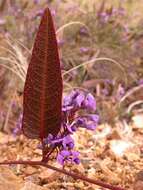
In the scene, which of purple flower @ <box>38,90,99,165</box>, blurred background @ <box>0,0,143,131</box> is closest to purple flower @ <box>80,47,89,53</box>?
blurred background @ <box>0,0,143,131</box>

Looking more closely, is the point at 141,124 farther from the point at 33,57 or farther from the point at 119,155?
the point at 33,57

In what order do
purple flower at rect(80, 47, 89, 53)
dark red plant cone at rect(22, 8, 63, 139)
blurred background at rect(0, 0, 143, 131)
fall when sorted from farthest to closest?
purple flower at rect(80, 47, 89, 53), blurred background at rect(0, 0, 143, 131), dark red plant cone at rect(22, 8, 63, 139)

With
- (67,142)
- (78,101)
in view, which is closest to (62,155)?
(67,142)

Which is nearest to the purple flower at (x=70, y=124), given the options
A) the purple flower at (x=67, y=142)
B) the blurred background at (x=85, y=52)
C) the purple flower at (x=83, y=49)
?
the purple flower at (x=67, y=142)

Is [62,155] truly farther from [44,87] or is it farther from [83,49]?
[83,49]

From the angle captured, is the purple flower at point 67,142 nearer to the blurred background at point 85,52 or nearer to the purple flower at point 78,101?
the purple flower at point 78,101

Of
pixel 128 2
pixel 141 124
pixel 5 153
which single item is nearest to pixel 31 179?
pixel 5 153

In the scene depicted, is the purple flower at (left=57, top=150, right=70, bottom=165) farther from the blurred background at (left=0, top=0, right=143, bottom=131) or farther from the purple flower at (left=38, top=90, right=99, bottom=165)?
the blurred background at (left=0, top=0, right=143, bottom=131)

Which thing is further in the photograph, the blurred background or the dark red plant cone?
the blurred background
